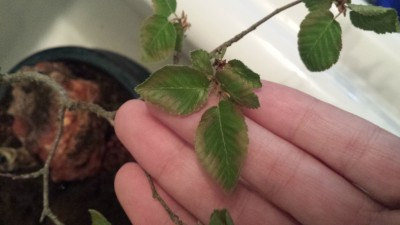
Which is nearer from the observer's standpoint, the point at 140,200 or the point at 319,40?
the point at 319,40

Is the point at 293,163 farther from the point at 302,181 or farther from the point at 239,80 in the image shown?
the point at 239,80

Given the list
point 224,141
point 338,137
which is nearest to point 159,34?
point 224,141

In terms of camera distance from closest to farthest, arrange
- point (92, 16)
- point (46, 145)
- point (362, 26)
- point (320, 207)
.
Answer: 1. point (362, 26)
2. point (320, 207)
3. point (46, 145)
4. point (92, 16)

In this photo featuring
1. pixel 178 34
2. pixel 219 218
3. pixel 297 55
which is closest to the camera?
pixel 219 218

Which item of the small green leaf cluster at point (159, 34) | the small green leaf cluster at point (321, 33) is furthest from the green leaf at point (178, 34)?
the small green leaf cluster at point (321, 33)

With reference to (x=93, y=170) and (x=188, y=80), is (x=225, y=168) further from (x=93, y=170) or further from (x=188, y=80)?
(x=93, y=170)

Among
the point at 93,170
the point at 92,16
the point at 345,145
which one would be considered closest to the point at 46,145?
the point at 93,170
